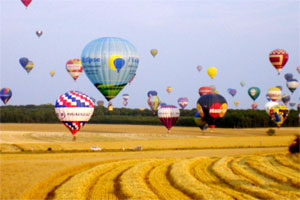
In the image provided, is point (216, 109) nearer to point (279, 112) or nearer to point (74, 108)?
point (279, 112)

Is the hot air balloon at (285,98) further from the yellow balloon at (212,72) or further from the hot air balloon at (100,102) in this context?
the hot air balloon at (100,102)

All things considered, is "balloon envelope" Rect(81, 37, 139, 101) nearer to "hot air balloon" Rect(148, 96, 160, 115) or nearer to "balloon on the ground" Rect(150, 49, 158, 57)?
"balloon on the ground" Rect(150, 49, 158, 57)

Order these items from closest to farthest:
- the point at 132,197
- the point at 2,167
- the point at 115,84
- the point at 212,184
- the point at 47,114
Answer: the point at 132,197 < the point at 212,184 < the point at 2,167 < the point at 115,84 < the point at 47,114

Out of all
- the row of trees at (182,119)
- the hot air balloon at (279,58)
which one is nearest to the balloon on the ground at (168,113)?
the hot air balloon at (279,58)

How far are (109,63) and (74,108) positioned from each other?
5170 mm

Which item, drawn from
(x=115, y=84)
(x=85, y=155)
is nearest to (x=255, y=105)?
(x=115, y=84)

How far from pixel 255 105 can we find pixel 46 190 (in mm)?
120785

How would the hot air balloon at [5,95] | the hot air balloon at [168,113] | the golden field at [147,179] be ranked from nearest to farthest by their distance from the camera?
the golden field at [147,179] < the hot air balloon at [168,113] < the hot air balloon at [5,95]

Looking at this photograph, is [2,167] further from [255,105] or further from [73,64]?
[255,105]

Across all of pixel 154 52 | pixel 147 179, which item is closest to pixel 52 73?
pixel 154 52

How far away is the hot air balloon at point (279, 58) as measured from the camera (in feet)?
250

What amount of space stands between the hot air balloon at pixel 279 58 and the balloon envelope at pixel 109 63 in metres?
30.5

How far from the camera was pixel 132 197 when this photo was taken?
66.7 feet

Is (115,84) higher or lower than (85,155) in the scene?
higher
